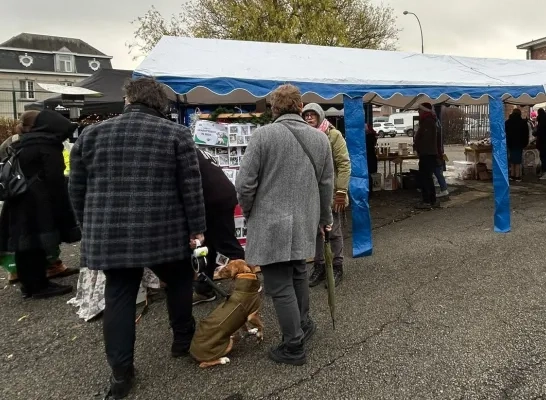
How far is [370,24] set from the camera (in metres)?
17.9

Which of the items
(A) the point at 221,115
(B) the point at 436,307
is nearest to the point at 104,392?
(B) the point at 436,307

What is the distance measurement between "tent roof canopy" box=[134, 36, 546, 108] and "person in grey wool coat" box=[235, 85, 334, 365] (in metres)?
2.47

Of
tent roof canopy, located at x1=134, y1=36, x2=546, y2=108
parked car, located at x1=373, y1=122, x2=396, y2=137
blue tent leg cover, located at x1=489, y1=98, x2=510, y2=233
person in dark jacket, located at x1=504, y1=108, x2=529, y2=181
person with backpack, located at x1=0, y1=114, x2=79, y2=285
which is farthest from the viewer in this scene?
parked car, located at x1=373, y1=122, x2=396, y2=137

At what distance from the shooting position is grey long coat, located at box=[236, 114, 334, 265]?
2.68 m

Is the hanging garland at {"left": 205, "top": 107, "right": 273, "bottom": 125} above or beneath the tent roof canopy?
beneath

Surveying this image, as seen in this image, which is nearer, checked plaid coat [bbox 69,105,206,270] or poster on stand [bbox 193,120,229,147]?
checked plaid coat [bbox 69,105,206,270]

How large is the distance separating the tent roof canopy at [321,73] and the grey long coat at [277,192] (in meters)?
2.51

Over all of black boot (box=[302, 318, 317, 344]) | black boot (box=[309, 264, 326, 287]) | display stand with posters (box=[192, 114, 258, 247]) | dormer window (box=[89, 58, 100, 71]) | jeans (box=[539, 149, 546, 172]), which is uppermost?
dormer window (box=[89, 58, 100, 71])

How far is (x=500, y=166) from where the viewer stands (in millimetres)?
6176

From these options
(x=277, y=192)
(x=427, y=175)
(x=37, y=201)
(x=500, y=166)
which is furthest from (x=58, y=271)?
(x=427, y=175)

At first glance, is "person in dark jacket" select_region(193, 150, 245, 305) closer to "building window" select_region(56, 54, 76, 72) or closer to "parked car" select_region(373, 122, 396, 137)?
"parked car" select_region(373, 122, 396, 137)

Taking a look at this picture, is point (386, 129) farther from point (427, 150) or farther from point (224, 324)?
point (224, 324)

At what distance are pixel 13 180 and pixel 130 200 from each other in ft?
6.98

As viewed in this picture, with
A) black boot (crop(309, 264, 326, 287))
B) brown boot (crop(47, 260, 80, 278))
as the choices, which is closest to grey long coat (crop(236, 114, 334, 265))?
black boot (crop(309, 264, 326, 287))
